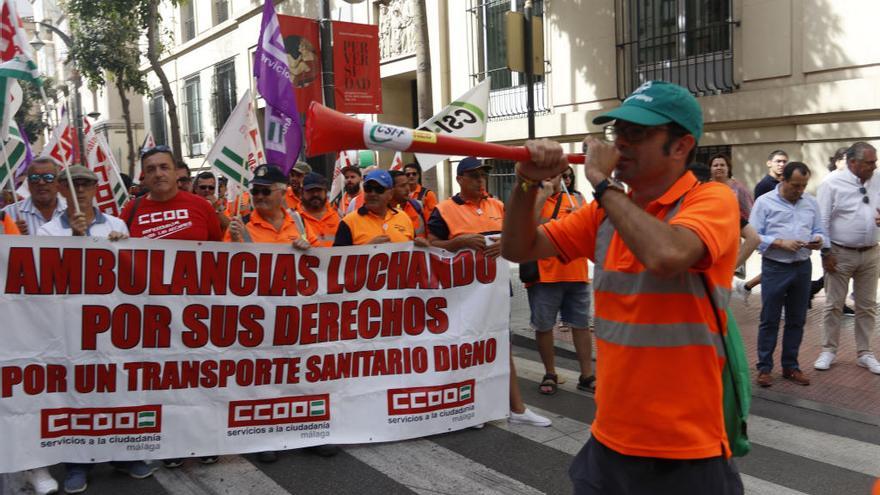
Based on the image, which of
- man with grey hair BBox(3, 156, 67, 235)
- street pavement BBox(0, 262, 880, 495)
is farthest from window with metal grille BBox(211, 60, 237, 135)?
street pavement BBox(0, 262, 880, 495)

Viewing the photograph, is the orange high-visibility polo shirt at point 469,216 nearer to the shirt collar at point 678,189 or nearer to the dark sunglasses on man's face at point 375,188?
the dark sunglasses on man's face at point 375,188

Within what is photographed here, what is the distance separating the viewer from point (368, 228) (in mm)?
5320

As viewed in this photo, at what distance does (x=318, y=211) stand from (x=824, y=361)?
15.3 ft

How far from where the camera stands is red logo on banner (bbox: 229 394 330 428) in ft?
15.0

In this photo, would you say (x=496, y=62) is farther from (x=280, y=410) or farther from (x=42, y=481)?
(x=42, y=481)

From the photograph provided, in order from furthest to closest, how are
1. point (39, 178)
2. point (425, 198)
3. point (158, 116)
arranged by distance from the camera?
point (158, 116) < point (425, 198) < point (39, 178)

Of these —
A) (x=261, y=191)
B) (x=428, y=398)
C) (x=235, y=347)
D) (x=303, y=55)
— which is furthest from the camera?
(x=303, y=55)

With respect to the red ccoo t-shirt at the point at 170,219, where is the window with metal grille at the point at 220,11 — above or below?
above

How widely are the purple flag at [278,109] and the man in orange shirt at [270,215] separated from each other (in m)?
0.74

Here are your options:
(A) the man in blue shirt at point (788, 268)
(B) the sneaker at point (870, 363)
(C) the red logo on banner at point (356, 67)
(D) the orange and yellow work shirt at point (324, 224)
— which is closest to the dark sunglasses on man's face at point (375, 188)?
(D) the orange and yellow work shirt at point (324, 224)

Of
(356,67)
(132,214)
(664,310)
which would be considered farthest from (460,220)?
(356,67)

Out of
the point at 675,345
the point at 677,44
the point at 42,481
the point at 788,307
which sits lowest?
the point at 42,481

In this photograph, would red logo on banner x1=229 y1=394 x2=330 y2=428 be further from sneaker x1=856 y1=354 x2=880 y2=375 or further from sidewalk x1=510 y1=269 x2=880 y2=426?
sneaker x1=856 y1=354 x2=880 y2=375

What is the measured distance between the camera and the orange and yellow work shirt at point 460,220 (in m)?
5.29
